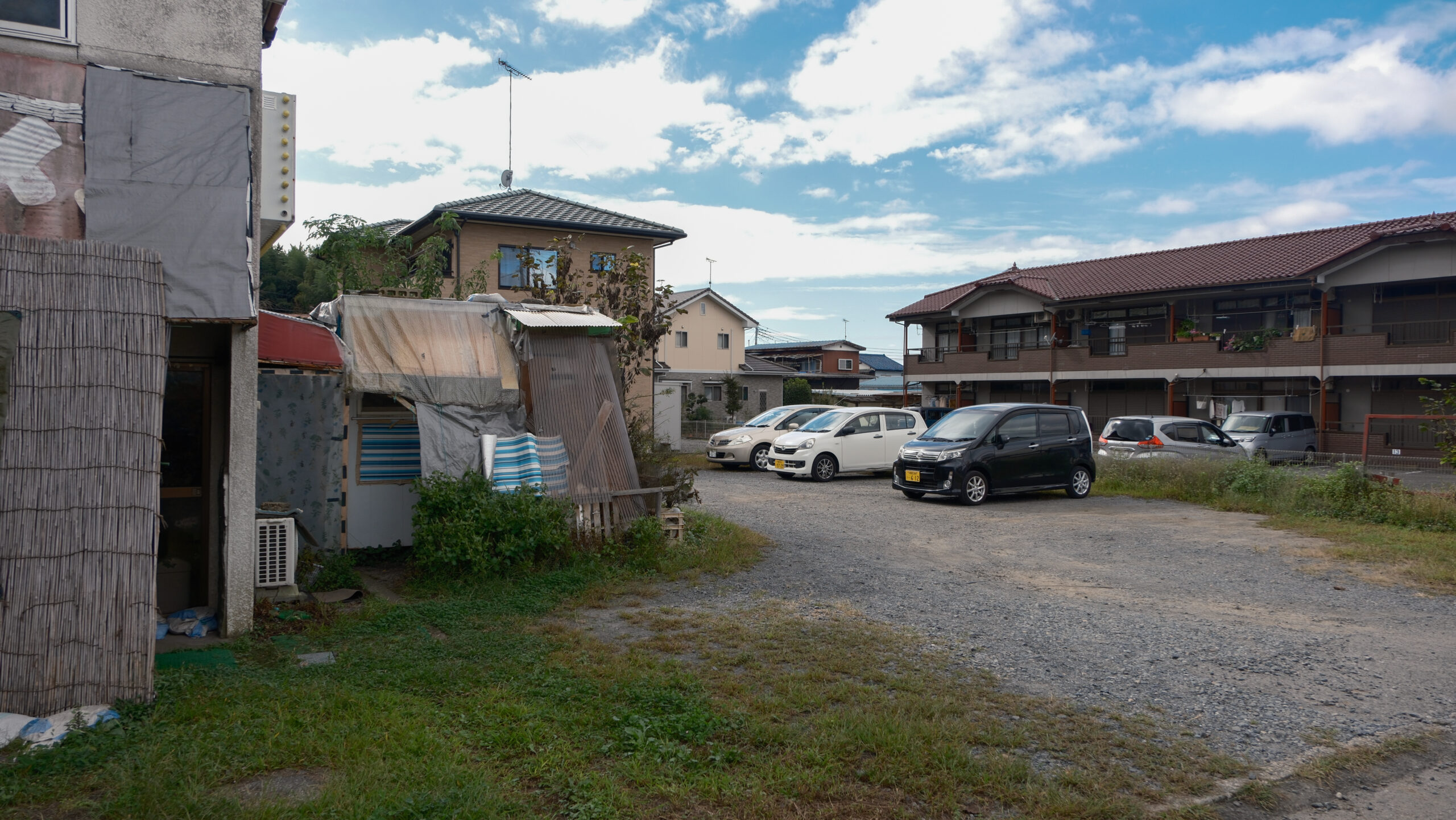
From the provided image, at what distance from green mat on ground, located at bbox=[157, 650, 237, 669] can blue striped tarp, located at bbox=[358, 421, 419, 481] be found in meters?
3.30

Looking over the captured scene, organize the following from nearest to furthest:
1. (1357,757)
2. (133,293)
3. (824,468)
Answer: (1357,757)
(133,293)
(824,468)

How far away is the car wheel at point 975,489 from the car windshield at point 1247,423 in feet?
38.8

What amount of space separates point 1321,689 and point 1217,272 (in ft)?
85.0

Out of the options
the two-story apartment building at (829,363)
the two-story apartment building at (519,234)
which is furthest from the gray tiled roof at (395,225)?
the two-story apartment building at (829,363)

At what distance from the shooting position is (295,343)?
779 cm

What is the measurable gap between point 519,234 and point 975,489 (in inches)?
524

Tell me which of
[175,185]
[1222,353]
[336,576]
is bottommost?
[336,576]

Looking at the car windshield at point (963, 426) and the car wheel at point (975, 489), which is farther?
the car windshield at point (963, 426)

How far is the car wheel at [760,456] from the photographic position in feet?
61.8

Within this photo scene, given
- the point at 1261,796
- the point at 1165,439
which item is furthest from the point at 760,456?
the point at 1261,796

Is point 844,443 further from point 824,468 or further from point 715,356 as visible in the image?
point 715,356

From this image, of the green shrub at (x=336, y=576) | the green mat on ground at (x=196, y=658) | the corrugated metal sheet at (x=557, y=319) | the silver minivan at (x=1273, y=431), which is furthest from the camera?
the silver minivan at (x=1273, y=431)

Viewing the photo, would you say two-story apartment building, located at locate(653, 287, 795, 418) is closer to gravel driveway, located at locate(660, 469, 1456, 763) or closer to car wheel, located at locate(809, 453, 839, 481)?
car wheel, located at locate(809, 453, 839, 481)

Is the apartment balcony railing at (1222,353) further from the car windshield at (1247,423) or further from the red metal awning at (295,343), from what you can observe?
the red metal awning at (295,343)
